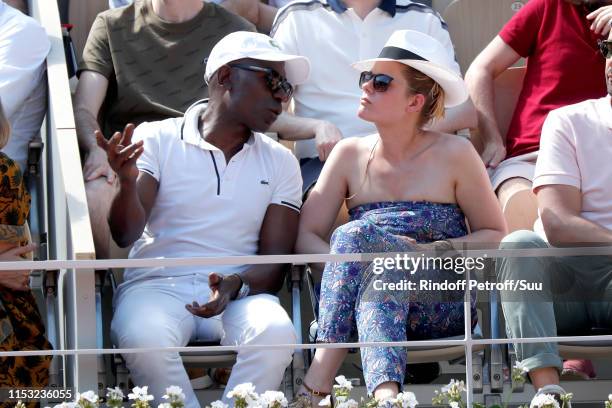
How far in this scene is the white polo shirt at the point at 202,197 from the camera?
4.77m

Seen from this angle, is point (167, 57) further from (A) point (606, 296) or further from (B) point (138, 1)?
(A) point (606, 296)

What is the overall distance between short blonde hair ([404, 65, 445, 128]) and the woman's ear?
0.05ft

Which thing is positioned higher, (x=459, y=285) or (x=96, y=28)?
(x=96, y=28)

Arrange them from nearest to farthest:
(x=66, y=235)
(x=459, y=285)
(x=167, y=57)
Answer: (x=459, y=285) → (x=66, y=235) → (x=167, y=57)

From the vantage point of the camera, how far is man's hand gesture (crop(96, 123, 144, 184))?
420 cm

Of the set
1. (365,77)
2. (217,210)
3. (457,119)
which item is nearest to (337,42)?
(457,119)

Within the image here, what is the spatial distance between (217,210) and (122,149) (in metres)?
0.64

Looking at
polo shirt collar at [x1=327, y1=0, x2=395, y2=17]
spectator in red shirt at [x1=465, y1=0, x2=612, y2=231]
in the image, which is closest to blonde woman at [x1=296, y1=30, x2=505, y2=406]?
spectator in red shirt at [x1=465, y1=0, x2=612, y2=231]

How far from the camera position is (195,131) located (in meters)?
4.91

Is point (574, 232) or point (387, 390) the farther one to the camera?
point (574, 232)

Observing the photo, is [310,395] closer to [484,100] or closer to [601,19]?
[484,100]

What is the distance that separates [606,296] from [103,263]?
67.9 inches

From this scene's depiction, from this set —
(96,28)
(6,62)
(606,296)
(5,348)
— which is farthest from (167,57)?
(606,296)

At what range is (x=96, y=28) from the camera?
5.68 meters
